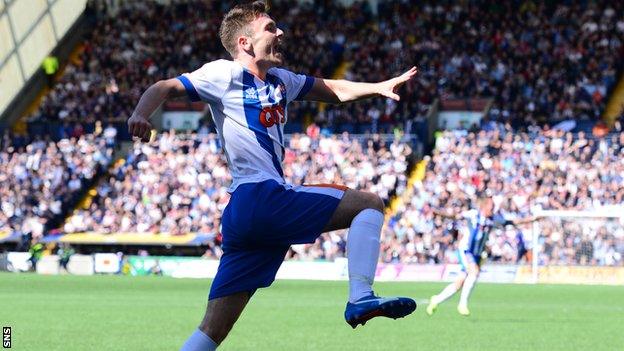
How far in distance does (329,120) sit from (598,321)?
25.8 m

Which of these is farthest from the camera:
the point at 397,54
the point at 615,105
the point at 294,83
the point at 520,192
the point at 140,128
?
the point at 397,54

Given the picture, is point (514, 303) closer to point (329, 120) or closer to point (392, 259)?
point (392, 259)

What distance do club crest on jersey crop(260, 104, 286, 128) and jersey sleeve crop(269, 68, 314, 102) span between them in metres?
0.21

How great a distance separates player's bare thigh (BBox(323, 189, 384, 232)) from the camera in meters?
7.40

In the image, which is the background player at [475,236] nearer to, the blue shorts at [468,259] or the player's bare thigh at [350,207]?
the blue shorts at [468,259]

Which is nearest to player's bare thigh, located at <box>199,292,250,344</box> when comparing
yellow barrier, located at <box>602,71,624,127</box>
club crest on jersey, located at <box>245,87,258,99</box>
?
club crest on jersey, located at <box>245,87,258,99</box>

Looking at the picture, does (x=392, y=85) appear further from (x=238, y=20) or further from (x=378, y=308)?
(x=378, y=308)

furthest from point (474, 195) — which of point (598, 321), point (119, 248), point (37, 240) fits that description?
point (598, 321)

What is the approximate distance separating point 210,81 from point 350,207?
1130 millimetres

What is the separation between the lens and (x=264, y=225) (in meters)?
7.37

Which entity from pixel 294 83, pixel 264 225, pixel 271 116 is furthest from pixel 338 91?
pixel 264 225

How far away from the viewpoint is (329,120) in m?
44.2

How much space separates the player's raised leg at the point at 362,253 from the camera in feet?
22.6

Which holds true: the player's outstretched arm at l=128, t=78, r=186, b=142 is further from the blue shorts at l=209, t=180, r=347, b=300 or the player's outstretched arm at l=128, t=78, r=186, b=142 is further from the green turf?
the green turf
